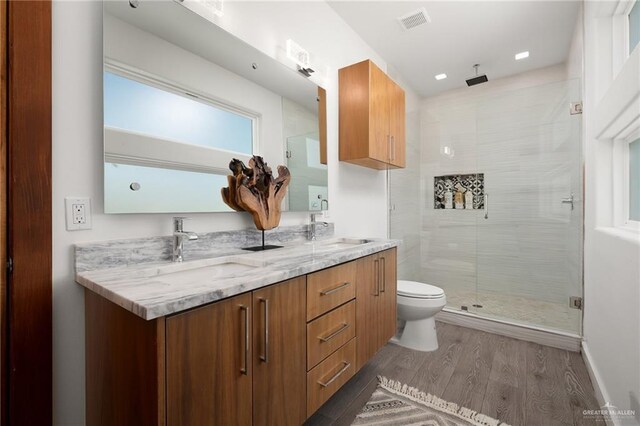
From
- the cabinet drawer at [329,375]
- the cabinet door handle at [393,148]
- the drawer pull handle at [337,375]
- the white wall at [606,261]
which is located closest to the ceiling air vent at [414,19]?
the cabinet door handle at [393,148]

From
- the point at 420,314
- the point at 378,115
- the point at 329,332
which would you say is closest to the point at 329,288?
the point at 329,332

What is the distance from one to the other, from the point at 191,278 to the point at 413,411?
4.43 feet

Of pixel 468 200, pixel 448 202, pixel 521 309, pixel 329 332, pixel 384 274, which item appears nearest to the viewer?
pixel 329 332

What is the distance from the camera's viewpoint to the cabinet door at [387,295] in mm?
1849

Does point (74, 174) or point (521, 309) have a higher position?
point (74, 174)

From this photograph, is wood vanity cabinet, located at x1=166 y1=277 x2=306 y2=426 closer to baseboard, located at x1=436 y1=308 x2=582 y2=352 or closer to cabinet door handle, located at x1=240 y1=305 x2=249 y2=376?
cabinet door handle, located at x1=240 y1=305 x2=249 y2=376

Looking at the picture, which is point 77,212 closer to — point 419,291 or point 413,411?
point 413,411

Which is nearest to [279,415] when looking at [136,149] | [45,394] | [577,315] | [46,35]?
[45,394]

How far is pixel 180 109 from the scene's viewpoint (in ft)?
4.33

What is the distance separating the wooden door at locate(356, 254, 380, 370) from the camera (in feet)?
5.24

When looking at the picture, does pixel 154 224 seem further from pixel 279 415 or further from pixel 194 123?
pixel 279 415

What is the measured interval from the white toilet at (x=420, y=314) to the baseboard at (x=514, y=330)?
1.90 ft

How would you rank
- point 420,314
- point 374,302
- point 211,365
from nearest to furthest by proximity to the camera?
point 211,365, point 374,302, point 420,314

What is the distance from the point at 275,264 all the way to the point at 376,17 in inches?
88.7
